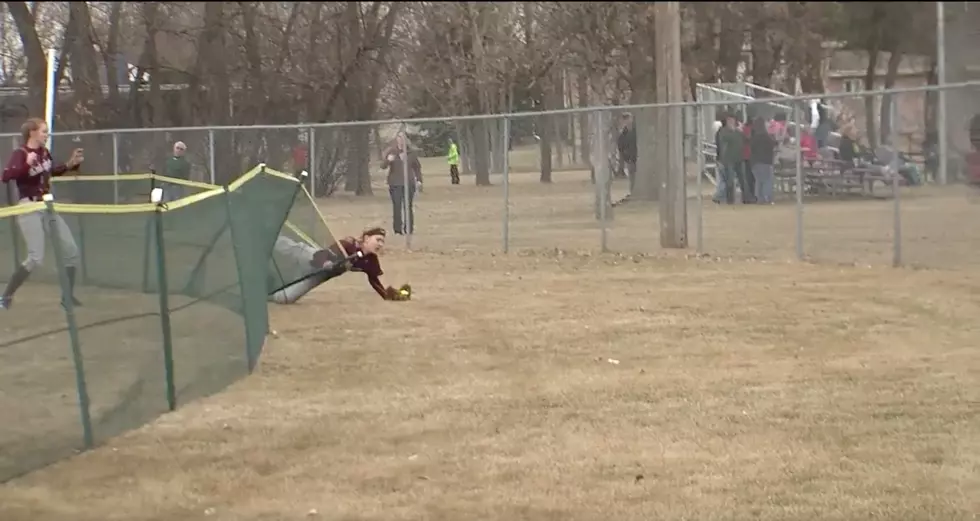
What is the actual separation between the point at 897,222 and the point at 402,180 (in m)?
8.69

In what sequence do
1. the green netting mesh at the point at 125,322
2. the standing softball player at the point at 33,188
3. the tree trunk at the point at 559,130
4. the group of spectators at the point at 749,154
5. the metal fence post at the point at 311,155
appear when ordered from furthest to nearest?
the metal fence post at the point at 311,155 < the tree trunk at the point at 559,130 < the group of spectators at the point at 749,154 < the standing softball player at the point at 33,188 < the green netting mesh at the point at 125,322

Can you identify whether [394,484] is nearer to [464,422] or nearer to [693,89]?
[464,422]

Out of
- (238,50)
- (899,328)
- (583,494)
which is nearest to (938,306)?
(899,328)

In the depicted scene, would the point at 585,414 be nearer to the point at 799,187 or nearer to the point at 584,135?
the point at 799,187

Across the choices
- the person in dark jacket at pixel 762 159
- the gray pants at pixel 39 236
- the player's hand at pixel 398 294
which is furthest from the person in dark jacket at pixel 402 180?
the gray pants at pixel 39 236

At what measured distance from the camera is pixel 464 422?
789 cm

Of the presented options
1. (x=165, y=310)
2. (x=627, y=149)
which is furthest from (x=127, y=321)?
(x=627, y=149)

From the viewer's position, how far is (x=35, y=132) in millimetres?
11086

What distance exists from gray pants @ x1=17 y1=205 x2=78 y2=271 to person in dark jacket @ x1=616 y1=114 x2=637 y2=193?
1224 centimetres

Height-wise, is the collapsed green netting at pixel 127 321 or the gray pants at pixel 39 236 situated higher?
the gray pants at pixel 39 236

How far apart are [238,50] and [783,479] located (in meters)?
3.53

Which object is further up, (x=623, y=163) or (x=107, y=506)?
(x=623, y=163)

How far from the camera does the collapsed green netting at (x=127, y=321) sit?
24.7ft

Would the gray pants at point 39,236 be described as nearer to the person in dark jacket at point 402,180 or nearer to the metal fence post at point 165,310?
the metal fence post at point 165,310
